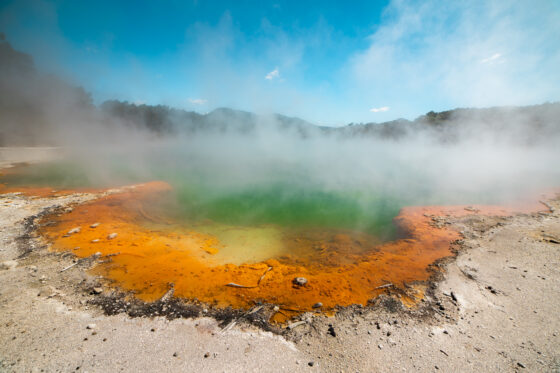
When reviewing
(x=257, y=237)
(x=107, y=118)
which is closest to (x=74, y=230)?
(x=257, y=237)

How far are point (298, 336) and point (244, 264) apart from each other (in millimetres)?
2181

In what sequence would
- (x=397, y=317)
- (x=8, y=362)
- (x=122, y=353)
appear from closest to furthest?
(x=8, y=362)
(x=122, y=353)
(x=397, y=317)

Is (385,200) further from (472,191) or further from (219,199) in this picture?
(219,199)

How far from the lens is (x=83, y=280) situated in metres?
3.48

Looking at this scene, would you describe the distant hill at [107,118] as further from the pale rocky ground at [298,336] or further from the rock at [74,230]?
→ the pale rocky ground at [298,336]

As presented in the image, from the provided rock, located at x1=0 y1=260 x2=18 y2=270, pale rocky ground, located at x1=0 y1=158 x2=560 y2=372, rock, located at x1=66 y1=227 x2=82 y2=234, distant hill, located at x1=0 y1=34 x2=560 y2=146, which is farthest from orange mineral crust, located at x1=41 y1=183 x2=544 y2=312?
distant hill, located at x1=0 y1=34 x2=560 y2=146

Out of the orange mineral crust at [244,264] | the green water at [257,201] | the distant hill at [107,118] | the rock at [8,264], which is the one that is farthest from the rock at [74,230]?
the distant hill at [107,118]

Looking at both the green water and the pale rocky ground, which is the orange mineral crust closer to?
the pale rocky ground

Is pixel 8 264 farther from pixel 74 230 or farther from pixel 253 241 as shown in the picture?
pixel 253 241

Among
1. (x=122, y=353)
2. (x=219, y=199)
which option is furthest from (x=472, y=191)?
(x=122, y=353)

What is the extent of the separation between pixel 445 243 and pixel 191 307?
20.2ft

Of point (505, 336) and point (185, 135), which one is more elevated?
Result: point (185, 135)

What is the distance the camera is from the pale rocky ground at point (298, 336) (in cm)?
225

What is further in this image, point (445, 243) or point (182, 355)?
point (445, 243)
